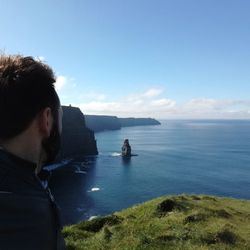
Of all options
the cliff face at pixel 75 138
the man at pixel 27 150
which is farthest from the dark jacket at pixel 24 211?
the cliff face at pixel 75 138

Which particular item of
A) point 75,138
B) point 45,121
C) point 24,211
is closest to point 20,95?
point 45,121

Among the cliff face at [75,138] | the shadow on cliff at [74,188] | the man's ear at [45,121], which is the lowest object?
the shadow on cliff at [74,188]

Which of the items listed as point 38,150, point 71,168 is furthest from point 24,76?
point 71,168

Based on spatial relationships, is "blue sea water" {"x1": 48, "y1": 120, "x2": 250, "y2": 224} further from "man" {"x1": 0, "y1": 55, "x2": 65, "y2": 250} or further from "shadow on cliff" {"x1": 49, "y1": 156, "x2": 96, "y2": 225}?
"man" {"x1": 0, "y1": 55, "x2": 65, "y2": 250}

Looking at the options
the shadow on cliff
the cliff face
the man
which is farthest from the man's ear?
the cliff face

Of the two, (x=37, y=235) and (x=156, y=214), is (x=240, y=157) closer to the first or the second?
(x=156, y=214)

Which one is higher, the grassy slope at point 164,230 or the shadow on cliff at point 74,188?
the grassy slope at point 164,230

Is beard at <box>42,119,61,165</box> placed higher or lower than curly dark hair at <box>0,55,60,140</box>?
lower

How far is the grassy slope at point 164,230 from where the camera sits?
52.9 ft

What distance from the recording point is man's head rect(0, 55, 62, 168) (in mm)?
2295

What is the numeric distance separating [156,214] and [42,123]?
20826 mm

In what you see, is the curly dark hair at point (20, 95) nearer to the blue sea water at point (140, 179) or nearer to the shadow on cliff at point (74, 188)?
the shadow on cliff at point (74, 188)

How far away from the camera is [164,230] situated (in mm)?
18047

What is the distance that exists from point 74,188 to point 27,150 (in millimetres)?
91511
